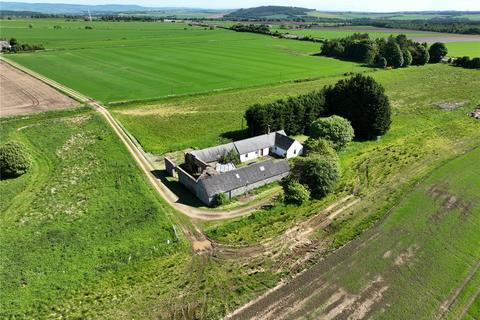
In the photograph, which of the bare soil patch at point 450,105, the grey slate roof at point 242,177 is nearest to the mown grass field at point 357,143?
the bare soil patch at point 450,105

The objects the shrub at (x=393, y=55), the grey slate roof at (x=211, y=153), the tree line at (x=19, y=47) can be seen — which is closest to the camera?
the grey slate roof at (x=211, y=153)

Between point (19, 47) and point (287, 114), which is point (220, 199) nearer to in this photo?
point (287, 114)

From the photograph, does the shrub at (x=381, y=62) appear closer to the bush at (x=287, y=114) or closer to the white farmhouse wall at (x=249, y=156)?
the bush at (x=287, y=114)

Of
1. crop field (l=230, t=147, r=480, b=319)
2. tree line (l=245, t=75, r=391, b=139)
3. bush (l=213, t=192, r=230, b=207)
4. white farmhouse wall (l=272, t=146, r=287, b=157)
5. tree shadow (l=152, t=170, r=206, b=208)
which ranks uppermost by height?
tree line (l=245, t=75, r=391, b=139)

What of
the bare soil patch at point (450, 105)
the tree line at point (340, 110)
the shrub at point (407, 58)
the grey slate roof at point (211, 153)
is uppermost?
the shrub at point (407, 58)

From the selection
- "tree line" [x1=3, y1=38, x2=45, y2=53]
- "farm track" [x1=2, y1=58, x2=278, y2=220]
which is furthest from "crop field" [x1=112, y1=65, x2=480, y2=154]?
"tree line" [x1=3, y1=38, x2=45, y2=53]

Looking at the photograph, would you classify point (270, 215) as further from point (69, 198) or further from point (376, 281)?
point (69, 198)

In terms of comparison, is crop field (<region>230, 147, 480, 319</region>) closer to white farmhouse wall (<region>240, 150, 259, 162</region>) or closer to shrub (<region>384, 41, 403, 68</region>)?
white farmhouse wall (<region>240, 150, 259, 162</region>)

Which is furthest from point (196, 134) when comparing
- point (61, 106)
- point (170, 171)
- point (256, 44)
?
point (256, 44)
